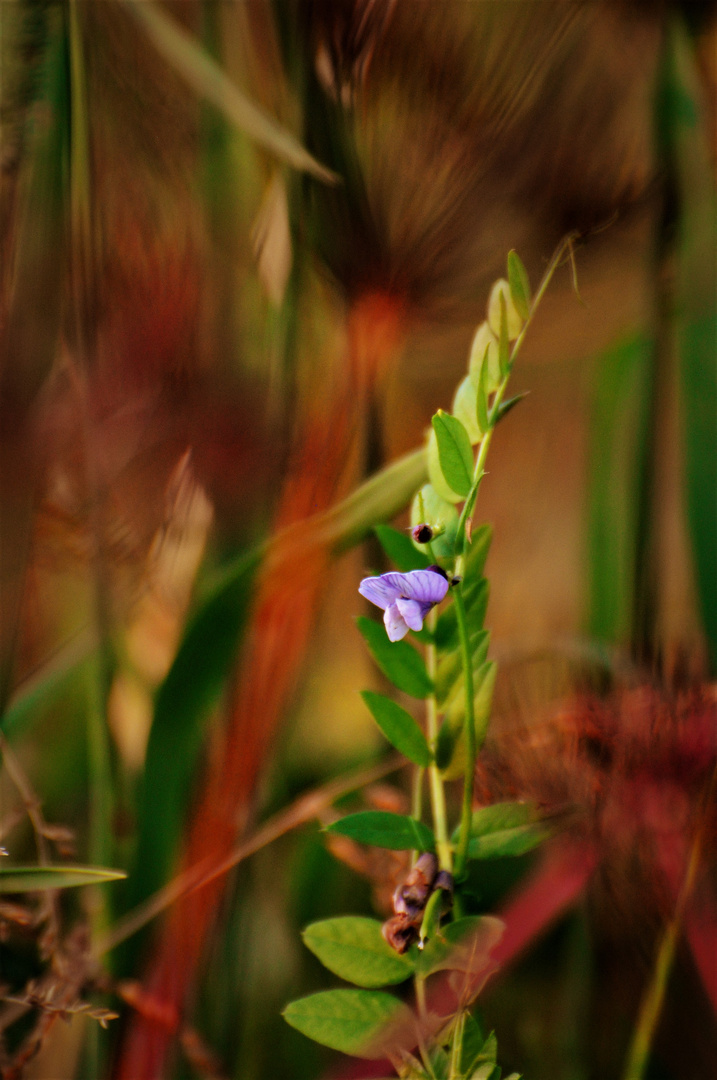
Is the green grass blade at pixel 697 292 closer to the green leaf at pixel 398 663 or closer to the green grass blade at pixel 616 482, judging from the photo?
the green grass blade at pixel 616 482

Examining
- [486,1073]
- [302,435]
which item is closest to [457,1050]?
[486,1073]

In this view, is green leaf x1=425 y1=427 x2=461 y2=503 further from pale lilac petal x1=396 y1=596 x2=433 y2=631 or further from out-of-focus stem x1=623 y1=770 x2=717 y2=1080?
out-of-focus stem x1=623 y1=770 x2=717 y2=1080

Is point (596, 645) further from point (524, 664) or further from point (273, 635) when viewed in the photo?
point (273, 635)

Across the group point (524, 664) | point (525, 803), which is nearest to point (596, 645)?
point (524, 664)

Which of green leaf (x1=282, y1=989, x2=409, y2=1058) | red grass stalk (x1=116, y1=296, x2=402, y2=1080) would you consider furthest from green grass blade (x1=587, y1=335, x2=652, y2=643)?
green leaf (x1=282, y1=989, x2=409, y2=1058)

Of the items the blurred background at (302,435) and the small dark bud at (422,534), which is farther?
the blurred background at (302,435)

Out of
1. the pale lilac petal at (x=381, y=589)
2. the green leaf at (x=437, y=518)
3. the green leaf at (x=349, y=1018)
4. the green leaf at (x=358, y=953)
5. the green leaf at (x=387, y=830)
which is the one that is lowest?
the green leaf at (x=349, y=1018)

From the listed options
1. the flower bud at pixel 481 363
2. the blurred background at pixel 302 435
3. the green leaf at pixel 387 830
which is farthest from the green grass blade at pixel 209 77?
the green leaf at pixel 387 830

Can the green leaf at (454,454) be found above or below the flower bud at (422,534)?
above
